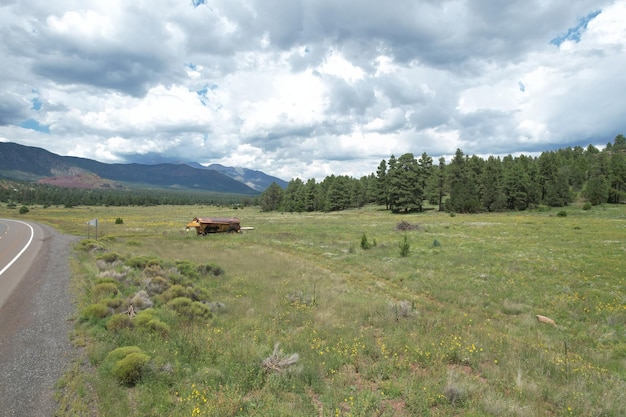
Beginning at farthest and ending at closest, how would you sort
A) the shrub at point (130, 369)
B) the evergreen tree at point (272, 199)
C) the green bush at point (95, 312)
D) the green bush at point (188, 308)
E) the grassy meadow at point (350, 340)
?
the evergreen tree at point (272, 199)
the green bush at point (188, 308)
the green bush at point (95, 312)
the shrub at point (130, 369)
the grassy meadow at point (350, 340)

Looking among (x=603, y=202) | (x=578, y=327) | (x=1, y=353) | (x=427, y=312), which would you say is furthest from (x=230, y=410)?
(x=603, y=202)

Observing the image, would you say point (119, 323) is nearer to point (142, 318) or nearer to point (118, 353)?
point (142, 318)

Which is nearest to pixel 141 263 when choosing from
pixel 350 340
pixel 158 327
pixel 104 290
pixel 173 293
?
pixel 104 290

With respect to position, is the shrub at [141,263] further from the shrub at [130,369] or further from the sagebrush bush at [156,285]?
the shrub at [130,369]

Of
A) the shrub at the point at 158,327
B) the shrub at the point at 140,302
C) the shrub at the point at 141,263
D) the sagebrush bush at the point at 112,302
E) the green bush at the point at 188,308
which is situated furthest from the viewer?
the shrub at the point at 141,263

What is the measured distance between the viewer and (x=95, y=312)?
11.8 metres

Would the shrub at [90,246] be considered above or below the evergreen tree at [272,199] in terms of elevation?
below

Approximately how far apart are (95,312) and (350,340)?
913cm

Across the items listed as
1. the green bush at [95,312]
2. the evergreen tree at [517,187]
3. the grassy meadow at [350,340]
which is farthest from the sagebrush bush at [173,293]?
the evergreen tree at [517,187]

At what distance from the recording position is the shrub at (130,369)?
8086mm

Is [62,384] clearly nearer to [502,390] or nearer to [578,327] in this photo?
[502,390]

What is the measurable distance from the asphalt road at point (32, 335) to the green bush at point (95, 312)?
562mm

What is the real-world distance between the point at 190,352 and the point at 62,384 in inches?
119

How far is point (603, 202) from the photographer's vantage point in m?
80.6
